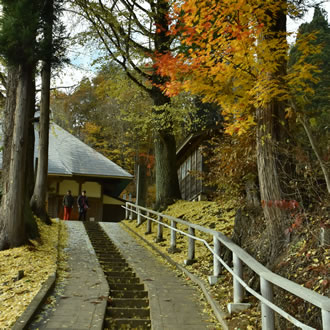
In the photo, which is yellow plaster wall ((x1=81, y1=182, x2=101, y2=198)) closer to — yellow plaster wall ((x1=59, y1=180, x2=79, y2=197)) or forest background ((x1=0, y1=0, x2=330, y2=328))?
yellow plaster wall ((x1=59, y1=180, x2=79, y2=197))

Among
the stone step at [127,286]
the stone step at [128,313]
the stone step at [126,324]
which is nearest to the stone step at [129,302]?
the stone step at [128,313]

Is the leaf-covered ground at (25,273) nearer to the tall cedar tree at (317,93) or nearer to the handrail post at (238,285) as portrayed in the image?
the handrail post at (238,285)

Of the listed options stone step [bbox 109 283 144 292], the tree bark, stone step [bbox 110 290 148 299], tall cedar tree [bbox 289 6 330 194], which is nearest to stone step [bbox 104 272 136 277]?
stone step [bbox 109 283 144 292]

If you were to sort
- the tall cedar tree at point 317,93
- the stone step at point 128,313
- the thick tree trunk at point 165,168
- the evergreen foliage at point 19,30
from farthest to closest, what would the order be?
the thick tree trunk at point 165,168, the evergreen foliage at point 19,30, the stone step at point 128,313, the tall cedar tree at point 317,93

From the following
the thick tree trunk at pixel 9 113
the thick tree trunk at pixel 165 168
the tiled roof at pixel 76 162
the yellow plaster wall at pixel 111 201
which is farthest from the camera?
the yellow plaster wall at pixel 111 201

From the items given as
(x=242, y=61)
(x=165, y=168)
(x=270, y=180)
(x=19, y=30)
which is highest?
(x=19, y=30)

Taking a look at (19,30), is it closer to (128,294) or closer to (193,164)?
(128,294)

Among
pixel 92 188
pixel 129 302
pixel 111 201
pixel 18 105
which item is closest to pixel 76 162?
pixel 92 188

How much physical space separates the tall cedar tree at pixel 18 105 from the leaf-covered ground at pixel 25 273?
22.5 inches

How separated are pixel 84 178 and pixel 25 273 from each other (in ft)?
54.5

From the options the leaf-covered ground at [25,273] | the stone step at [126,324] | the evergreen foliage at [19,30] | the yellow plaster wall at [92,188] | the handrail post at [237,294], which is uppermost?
the evergreen foliage at [19,30]

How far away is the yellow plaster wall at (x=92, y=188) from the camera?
2425cm

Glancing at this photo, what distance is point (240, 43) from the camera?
6.46m

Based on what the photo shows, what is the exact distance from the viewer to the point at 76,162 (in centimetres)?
2356
